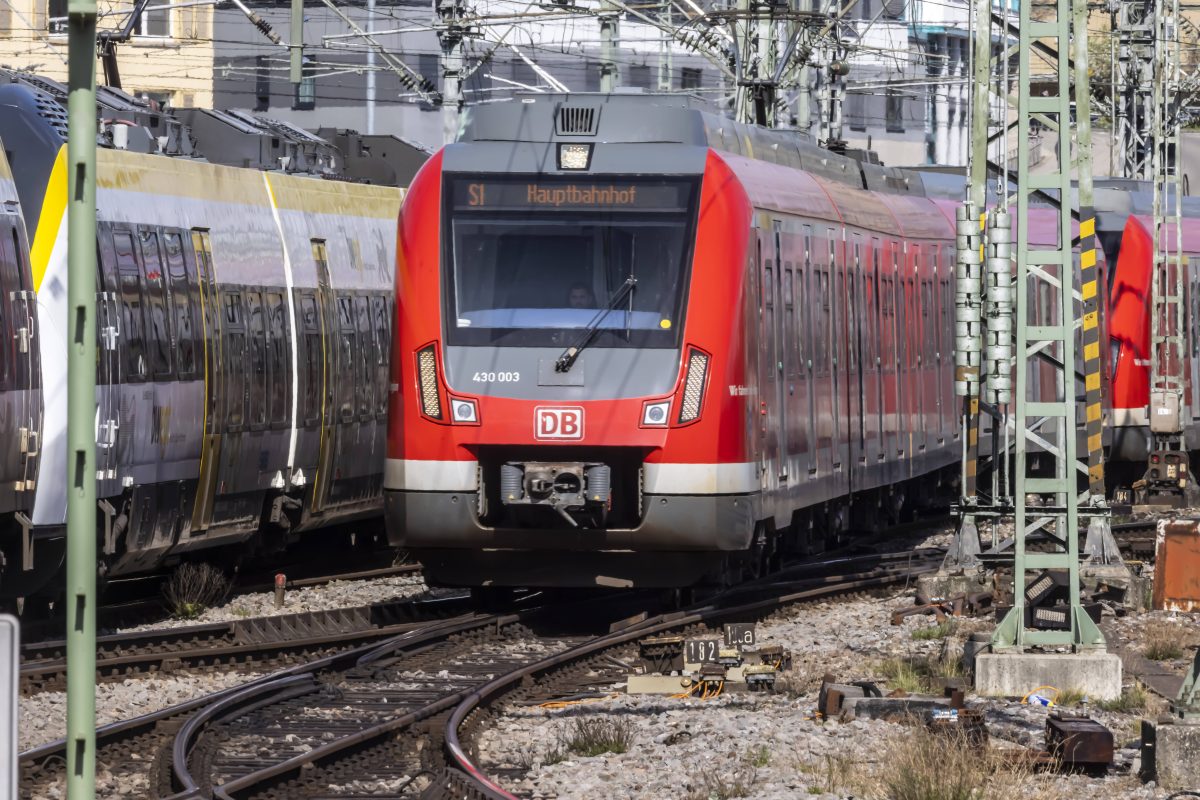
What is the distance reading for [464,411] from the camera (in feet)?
49.3

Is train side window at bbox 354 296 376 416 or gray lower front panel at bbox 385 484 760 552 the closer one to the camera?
gray lower front panel at bbox 385 484 760 552

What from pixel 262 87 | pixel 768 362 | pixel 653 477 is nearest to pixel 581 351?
pixel 653 477

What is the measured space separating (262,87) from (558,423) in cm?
5768

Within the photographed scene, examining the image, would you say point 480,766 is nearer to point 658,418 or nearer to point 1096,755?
point 1096,755

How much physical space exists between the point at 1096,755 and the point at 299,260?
34.3 ft

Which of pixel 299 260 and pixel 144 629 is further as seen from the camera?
pixel 299 260

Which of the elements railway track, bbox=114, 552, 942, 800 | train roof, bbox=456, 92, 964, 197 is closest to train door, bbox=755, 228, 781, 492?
train roof, bbox=456, 92, 964, 197

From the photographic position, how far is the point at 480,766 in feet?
34.6

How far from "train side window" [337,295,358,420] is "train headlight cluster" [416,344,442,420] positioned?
4.78 meters

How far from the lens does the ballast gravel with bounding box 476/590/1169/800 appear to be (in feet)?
32.3

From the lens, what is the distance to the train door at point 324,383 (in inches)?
766

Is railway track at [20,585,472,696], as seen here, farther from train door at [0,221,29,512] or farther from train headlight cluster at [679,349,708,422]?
train headlight cluster at [679,349,708,422]

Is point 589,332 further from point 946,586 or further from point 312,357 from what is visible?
point 312,357

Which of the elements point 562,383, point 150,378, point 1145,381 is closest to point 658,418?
point 562,383
